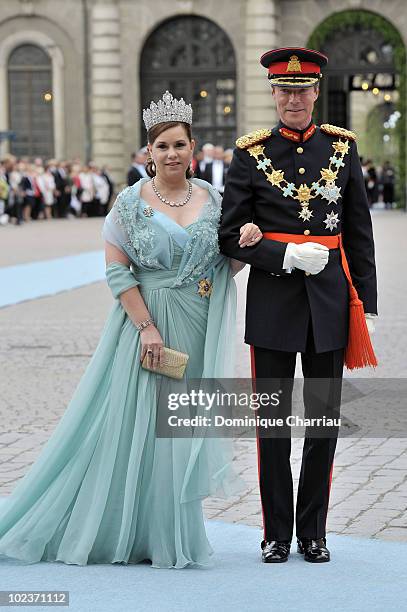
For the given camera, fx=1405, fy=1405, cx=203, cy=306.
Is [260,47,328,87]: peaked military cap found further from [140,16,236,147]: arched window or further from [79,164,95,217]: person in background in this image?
[140,16,236,147]: arched window

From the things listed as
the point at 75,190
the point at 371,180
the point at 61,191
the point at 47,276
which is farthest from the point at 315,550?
the point at 371,180

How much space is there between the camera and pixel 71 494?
17.3ft

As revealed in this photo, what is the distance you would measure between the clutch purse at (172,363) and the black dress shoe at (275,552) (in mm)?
707

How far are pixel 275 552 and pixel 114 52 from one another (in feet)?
111

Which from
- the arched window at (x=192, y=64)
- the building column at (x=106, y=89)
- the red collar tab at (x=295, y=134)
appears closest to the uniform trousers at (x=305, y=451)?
the red collar tab at (x=295, y=134)

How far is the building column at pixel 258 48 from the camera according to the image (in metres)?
37.2

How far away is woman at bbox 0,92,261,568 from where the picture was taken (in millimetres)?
5148

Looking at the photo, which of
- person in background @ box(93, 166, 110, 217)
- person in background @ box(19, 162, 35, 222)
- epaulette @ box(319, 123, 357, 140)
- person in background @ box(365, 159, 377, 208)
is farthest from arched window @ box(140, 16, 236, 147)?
epaulette @ box(319, 123, 357, 140)

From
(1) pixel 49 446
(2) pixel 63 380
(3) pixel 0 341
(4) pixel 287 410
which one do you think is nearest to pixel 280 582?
(4) pixel 287 410

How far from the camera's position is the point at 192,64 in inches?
1495

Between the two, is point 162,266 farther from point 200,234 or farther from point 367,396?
point 367,396

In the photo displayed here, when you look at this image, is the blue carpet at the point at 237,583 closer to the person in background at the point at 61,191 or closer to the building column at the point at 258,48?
the person in background at the point at 61,191

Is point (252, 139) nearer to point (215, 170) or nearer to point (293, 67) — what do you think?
point (293, 67)

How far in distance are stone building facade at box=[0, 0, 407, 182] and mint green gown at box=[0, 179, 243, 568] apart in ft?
106
